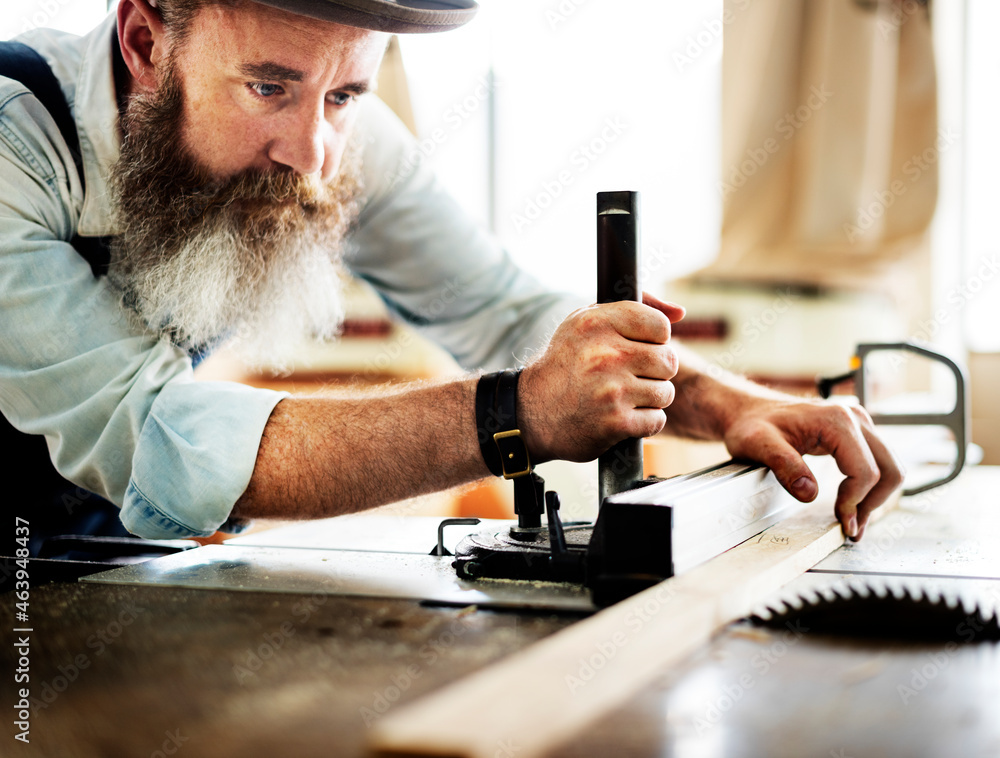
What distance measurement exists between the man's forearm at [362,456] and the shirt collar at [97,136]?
0.52 m

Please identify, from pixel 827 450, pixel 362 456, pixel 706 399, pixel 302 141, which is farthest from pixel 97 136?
pixel 827 450

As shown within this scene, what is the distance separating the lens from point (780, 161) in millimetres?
3486

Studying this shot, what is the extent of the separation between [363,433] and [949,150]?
126 inches

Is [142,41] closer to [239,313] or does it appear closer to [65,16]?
[239,313]

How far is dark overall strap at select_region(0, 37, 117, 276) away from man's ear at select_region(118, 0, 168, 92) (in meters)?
0.13

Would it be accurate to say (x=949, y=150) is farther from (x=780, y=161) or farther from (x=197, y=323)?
(x=197, y=323)

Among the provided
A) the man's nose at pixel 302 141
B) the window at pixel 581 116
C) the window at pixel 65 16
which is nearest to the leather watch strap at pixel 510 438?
the man's nose at pixel 302 141

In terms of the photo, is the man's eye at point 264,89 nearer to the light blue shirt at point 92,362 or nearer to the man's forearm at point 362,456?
the light blue shirt at point 92,362

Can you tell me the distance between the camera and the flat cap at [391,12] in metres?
1.29

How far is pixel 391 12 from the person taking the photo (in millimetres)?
1353

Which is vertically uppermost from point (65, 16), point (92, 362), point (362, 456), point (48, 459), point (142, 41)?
point (65, 16)

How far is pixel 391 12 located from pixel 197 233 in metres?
0.49

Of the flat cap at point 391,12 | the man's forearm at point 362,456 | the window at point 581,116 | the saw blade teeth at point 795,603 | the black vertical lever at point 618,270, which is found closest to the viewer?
the saw blade teeth at point 795,603

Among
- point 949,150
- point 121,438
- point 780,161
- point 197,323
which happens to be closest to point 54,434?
point 121,438
